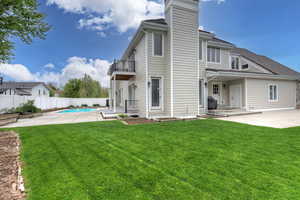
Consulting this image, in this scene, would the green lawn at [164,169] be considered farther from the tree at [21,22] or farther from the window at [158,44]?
the window at [158,44]

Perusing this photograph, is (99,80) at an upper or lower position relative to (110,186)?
upper

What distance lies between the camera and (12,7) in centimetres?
636

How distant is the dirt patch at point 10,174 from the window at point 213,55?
481 inches

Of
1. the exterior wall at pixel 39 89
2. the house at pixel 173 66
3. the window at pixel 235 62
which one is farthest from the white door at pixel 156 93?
the exterior wall at pixel 39 89

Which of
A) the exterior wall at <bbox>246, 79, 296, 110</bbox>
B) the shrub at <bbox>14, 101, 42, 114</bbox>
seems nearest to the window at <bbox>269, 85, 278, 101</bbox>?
the exterior wall at <bbox>246, 79, 296, 110</bbox>

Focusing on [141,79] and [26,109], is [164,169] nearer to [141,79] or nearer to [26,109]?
[141,79]

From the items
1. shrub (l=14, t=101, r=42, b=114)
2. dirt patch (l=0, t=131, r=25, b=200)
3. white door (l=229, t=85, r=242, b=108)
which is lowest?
dirt patch (l=0, t=131, r=25, b=200)

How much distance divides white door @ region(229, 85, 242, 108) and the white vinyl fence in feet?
57.3

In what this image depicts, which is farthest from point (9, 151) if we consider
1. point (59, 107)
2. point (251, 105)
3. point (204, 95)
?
point (59, 107)

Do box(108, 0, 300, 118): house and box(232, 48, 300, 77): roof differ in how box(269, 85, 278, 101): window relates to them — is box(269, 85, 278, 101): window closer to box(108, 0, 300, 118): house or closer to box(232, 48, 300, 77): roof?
box(232, 48, 300, 77): roof

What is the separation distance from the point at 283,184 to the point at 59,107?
922 inches

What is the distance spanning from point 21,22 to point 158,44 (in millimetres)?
6806

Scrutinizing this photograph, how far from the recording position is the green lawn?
1.99 metres

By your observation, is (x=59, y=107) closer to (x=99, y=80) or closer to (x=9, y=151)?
(x=99, y=80)
